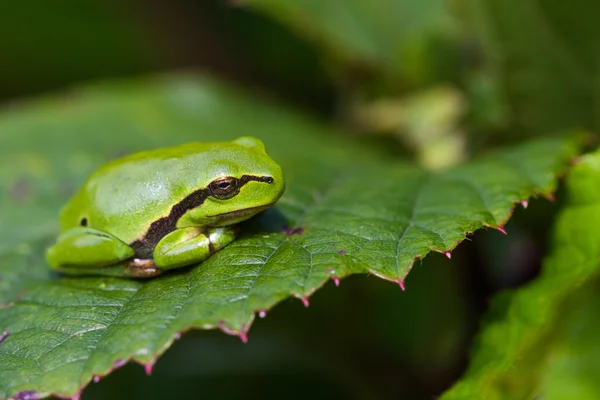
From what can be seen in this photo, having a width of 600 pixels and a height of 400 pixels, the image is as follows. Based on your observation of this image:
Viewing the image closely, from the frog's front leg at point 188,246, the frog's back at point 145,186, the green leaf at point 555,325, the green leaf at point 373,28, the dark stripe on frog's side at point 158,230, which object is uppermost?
the green leaf at point 373,28

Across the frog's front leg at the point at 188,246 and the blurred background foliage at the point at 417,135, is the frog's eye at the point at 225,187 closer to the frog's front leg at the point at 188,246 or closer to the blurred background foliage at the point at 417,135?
the frog's front leg at the point at 188,246

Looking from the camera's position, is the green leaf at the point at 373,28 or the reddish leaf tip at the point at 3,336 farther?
the green leaf at the point at 373,28

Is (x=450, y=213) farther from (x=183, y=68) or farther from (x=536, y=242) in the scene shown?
(x=183, y=68)

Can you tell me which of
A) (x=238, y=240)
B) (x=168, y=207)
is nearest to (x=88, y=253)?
(x=168, y=207)

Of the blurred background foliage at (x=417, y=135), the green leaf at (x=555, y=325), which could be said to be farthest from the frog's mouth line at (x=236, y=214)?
the blurred background foliage at (x=417, y=135)

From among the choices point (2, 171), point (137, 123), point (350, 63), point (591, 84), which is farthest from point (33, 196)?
point (591, 84)

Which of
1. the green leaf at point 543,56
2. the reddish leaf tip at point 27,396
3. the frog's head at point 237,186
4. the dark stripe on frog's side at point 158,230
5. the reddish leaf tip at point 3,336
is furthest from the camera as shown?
the green leaf at point 543,56

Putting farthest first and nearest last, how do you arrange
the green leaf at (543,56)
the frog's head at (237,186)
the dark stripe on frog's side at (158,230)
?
the green leaf at (543,56) < the dark stripe on frog's side at (158,230) < the frog's head at (237,186)
